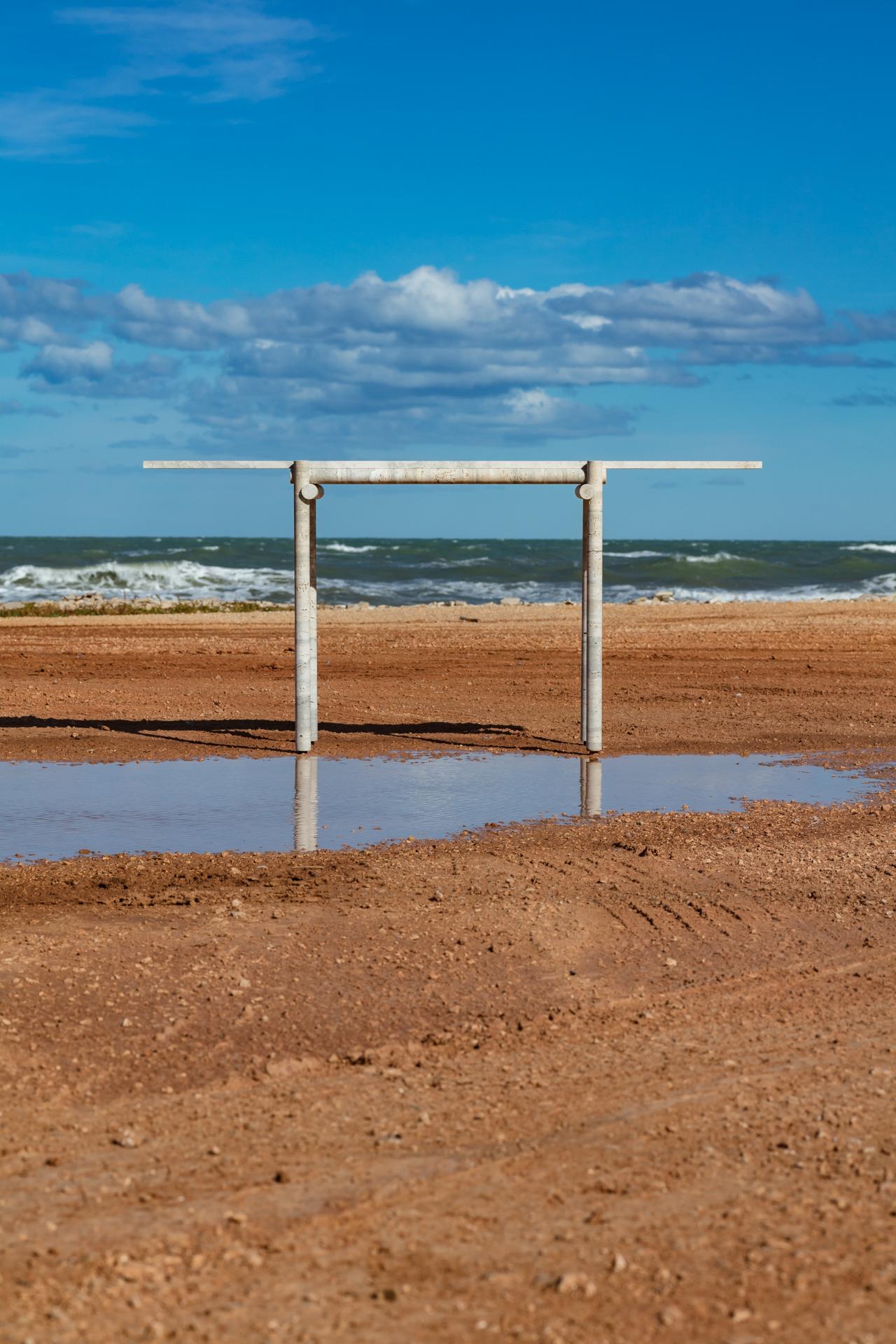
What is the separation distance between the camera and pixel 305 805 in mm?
A: 10242

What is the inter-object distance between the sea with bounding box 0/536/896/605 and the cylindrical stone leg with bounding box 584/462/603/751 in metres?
27.8

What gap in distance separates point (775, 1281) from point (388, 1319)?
103 cm

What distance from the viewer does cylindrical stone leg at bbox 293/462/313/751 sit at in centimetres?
1241

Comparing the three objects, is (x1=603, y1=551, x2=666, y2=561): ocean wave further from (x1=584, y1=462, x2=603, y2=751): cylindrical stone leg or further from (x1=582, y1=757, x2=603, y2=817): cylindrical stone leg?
(x1=582, y1=757, x2=603, y2=817): cylindrical stone leg

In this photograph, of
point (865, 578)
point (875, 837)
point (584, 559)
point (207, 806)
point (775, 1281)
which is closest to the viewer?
point (775, 1281)

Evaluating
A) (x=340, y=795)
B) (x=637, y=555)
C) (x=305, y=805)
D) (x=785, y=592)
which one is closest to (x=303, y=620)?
(x=340, y=795)

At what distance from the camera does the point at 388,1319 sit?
132 inches

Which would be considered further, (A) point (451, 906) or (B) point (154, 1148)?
(A) point (451, 906)

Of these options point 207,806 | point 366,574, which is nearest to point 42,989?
point 207,806

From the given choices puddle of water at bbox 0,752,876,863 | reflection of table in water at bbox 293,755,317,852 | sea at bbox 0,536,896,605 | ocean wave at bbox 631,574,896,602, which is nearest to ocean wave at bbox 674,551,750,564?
sea at bbox 0,536,896,605

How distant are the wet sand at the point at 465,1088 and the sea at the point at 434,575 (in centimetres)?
3264

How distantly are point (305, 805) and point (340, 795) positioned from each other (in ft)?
1.49

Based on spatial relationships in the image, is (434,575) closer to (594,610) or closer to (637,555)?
(637,555)

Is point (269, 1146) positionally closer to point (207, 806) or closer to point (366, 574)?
point (207, 806)
